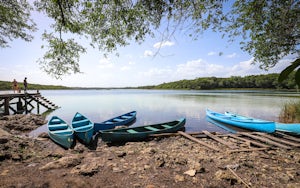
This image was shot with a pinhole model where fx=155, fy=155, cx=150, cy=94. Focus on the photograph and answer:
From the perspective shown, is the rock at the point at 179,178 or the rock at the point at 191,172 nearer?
the rock at the point at 179,178

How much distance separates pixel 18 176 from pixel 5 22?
32.4 ft

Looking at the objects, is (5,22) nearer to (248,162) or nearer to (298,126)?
(248,162)

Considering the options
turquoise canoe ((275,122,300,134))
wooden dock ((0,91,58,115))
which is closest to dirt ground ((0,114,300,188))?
turquoise canoe ((275,122,300,134))

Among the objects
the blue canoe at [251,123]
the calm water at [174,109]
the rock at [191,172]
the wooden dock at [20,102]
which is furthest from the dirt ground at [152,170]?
the wooden dock at [20,102]

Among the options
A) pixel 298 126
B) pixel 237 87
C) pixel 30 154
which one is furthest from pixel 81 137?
pixel 237 87

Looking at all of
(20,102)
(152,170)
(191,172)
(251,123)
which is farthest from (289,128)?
(20,102)

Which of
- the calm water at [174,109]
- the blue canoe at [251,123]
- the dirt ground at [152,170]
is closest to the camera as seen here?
the dirt ground at [152,170]

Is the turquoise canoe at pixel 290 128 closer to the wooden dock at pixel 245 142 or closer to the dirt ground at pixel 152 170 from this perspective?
the wooden dock at pixel 245 142

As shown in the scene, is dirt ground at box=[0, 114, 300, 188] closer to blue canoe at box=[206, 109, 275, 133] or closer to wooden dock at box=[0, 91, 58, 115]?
blue canoe at box=[206, 109, 275, 133]

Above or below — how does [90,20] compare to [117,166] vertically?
above

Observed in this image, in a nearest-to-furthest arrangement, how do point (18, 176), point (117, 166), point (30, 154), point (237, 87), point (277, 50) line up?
point (18, 176) → point (117, 166) → point (30, 154) → point (277, 50) → point (237, 87)

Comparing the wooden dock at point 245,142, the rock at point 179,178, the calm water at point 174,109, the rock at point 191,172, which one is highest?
the rock at point 191,172

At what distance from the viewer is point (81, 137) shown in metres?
9.41

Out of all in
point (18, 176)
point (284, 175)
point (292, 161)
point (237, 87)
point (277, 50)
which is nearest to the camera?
point (18, 176)
